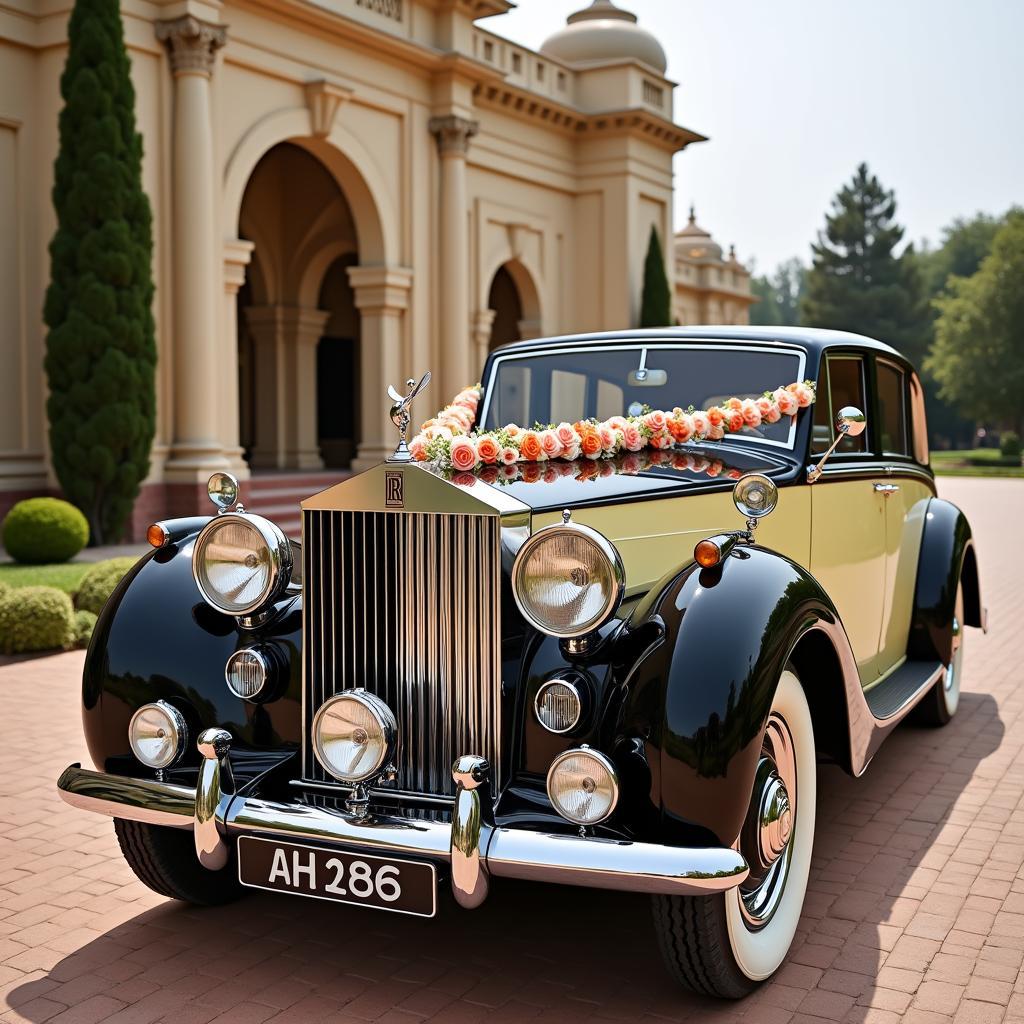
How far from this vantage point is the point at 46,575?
10.1 meters

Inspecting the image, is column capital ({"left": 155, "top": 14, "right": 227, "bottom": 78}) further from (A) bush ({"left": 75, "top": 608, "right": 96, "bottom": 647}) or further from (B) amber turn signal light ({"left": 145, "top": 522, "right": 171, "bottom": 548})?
(B) amber turn signal light ({"left": 145, "top": 522, "right": 171, "bottom": 548})

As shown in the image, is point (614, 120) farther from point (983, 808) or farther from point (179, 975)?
point (179, 975)

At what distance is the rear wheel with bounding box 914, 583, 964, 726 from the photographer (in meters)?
5.60

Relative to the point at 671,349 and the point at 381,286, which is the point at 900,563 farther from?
the point at 381,286

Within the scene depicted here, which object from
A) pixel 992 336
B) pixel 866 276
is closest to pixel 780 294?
pixel 866 276

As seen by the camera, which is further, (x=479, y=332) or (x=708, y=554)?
(x=479, y=332)

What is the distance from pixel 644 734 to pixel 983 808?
7.90 feet

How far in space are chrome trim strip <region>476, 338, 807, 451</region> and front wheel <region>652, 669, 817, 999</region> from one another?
1.28 metres

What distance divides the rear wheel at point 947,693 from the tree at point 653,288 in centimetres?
1769

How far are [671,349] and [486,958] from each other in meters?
2.44

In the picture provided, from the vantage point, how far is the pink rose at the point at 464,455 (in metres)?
3.42

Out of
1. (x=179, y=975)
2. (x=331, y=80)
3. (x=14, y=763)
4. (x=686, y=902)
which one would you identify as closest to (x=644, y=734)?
(x=686, y=902)

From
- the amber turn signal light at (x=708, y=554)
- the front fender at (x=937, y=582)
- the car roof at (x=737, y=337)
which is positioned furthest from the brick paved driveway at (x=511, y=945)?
the car roof at (x=737, y=337)

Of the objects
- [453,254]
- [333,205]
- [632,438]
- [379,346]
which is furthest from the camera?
[333,205]
